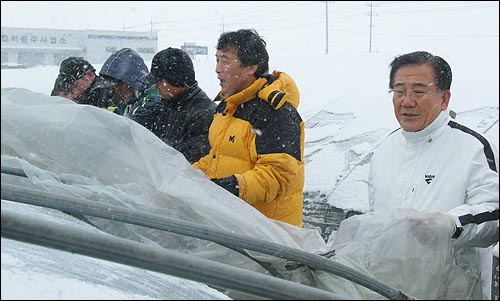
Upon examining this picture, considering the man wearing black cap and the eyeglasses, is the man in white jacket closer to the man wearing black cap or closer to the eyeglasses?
the eyeglasses

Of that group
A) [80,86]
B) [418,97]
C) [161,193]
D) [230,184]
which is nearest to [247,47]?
[230,184]

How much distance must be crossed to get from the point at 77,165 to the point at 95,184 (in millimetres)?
84

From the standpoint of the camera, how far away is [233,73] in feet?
8.62

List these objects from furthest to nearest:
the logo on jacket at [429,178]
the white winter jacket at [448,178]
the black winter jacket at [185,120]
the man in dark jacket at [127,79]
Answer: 1. the man in dark jacket at [127,79]
2. the black winter jacket at [185,120]
3. the logo on jacket at [429,178]
4. the white winter jacket at [448,178]

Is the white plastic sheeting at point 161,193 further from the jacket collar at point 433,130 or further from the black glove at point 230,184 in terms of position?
the jacket collar at point 433,130

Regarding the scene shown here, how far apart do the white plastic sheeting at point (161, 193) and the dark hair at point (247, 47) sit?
0.69m

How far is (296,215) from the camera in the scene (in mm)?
2605

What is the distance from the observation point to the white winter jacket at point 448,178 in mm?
1889

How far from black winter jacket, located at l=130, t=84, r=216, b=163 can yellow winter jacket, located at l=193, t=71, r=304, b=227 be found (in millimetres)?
204

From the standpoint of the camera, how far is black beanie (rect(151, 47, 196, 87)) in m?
3.11

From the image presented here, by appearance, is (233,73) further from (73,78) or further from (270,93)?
(73,78)

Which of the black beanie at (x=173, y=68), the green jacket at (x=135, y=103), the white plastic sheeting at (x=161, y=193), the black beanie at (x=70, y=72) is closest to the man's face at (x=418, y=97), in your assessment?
the white plastic sheeting at (x=161, y=193)

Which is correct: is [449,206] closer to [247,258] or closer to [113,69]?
[247,258]

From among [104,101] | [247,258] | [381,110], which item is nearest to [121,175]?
[247,258]
